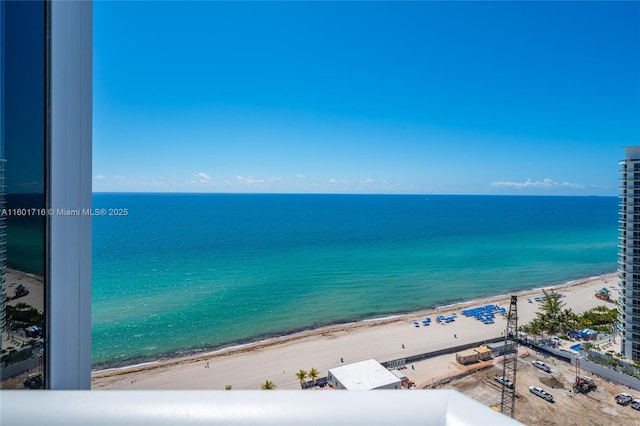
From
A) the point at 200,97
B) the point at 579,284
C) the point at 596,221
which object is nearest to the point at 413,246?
the point at 579,284

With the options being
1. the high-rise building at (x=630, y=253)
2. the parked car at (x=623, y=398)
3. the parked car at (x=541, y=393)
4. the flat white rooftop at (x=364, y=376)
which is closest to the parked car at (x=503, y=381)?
the parked car at (x=541, y=393)

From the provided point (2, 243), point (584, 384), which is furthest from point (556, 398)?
point (2, 243)

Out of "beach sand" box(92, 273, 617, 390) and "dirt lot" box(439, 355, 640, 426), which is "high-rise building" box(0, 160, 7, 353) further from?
"beach sand" box(92, 273, 617, 390)

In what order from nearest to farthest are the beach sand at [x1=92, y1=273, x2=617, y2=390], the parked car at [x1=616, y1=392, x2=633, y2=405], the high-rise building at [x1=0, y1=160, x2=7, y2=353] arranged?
the high-rise building at [x1=0, y1=160, x2=7, y2=353], the parked car at [x1=616, y1=392, x2=633, y2=405], the beach sand at [x1=92, y1=273, x2=617, y2=390]

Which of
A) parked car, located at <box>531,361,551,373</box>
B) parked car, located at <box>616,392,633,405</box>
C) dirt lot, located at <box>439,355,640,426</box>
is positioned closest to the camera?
dirt lot, located at <box>439,355,640,426</box>

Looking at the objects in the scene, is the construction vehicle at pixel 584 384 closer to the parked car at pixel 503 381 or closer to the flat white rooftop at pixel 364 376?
the parked car at pixel 503 381

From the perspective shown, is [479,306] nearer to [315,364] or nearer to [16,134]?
[315,364]

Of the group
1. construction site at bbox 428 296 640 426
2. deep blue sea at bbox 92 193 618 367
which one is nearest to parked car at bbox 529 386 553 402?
construction site at bbox 428 296 640 426

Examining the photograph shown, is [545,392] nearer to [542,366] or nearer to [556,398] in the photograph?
[556,398]
